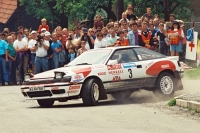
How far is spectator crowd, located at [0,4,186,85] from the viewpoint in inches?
947

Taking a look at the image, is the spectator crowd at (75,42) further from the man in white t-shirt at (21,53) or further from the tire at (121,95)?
the tire at (121,95)

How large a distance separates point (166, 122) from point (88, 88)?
13.3 feet

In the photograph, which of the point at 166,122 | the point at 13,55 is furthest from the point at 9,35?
the point at 166,122

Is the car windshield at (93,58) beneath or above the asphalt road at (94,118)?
above

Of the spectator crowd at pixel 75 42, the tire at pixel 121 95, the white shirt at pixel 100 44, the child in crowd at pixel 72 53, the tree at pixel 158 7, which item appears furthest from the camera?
the tree at pixel 158 7

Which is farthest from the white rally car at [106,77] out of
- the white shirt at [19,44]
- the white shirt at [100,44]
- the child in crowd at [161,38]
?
the white shirt at [19,44]

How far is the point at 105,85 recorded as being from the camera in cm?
1800

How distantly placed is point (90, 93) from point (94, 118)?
2.86 m

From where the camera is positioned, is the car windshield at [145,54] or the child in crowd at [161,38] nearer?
the car windshield at [145,54]

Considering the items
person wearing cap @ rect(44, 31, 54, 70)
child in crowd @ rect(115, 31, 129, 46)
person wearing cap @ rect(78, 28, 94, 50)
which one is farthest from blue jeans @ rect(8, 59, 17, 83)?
child in crowd @ rect(115, 31, 129, 46)

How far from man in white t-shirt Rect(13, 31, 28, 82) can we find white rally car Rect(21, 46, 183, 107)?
27.0 feet

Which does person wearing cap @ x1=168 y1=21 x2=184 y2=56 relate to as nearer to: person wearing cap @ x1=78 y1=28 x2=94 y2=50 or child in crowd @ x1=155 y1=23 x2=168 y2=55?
child in crowd @ x1=155 y1=23 x2=168 y2=55

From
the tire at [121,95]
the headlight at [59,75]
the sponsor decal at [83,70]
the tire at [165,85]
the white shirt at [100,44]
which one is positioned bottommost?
the tire at [121,95]

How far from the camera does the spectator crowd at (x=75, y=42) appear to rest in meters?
24.1
